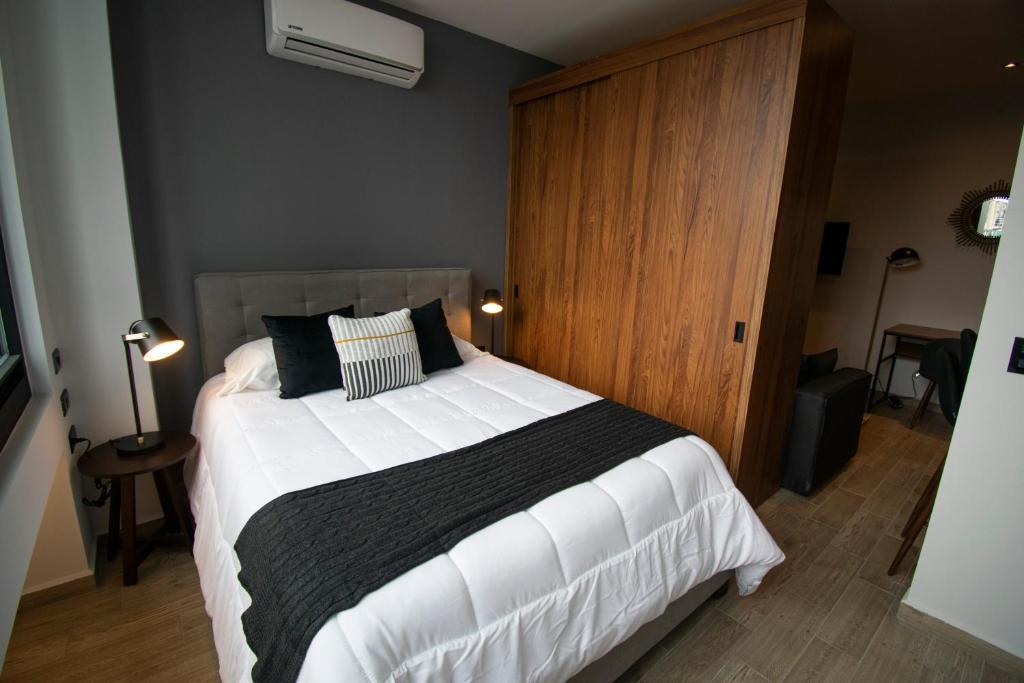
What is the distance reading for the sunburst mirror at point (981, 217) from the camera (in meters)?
3.59

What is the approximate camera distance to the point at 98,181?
1.87 metres

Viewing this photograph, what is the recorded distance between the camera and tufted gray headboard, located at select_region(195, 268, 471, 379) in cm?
230

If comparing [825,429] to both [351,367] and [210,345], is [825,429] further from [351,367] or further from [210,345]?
[210,345]

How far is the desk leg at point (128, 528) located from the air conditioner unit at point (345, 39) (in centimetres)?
205

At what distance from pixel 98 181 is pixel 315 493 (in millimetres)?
1596

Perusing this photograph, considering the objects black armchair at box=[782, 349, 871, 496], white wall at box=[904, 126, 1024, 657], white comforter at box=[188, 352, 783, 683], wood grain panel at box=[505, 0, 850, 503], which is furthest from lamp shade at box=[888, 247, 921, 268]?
→ white comforter at box=[188, 352, 783, 683]

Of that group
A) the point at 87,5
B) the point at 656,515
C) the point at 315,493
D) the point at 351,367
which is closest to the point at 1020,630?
the point at 656,515

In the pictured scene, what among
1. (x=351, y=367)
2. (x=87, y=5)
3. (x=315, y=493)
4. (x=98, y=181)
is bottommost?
(x=315, y=493)

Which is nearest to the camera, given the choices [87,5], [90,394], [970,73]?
[87,5]

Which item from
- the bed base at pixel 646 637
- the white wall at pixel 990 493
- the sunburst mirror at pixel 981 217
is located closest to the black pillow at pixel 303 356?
the bed base at pixel 646 637

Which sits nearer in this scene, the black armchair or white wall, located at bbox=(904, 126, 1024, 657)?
white wall, located at bbox=(904, 126, 1024, 657)

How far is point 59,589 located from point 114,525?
27 centimetres

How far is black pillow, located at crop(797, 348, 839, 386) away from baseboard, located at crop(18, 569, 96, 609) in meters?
3.53

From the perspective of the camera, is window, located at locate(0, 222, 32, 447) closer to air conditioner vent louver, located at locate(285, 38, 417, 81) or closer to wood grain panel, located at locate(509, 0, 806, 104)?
Answer: air conditioner vent louver, located at locate(285, 38, 417, 81)
